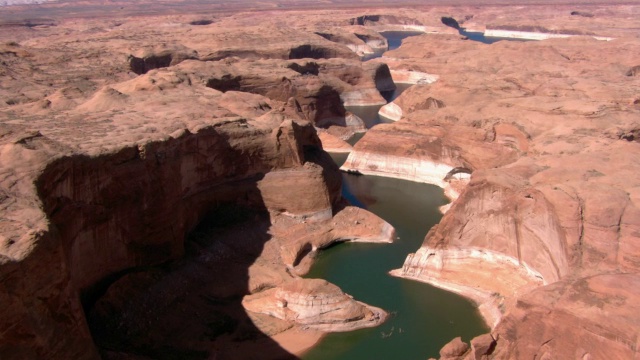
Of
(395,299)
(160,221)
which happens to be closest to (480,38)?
(395,299)

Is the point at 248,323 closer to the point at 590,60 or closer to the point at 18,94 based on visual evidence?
the point at 18,94

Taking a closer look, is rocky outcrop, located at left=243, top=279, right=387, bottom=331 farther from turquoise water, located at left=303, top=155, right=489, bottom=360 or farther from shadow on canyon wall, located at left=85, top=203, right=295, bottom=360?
shadow on canyon wall, located at left=85, top=203, right=295, bottom=360

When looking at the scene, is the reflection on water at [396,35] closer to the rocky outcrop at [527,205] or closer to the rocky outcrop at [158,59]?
the rocky outcrop at [158,59]

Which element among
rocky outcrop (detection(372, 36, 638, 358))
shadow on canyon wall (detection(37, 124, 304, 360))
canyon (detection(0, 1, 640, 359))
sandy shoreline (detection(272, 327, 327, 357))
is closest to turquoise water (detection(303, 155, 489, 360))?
sandy shoreline (detection(272, 327, 327, 357))

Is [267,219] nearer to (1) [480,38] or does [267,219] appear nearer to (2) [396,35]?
(2) [396,35]

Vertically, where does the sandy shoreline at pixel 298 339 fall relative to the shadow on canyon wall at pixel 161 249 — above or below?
below

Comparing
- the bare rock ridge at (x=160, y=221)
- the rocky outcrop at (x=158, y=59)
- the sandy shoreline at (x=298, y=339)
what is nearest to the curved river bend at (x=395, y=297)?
the sandy shoreline at (x=298, y=339)
